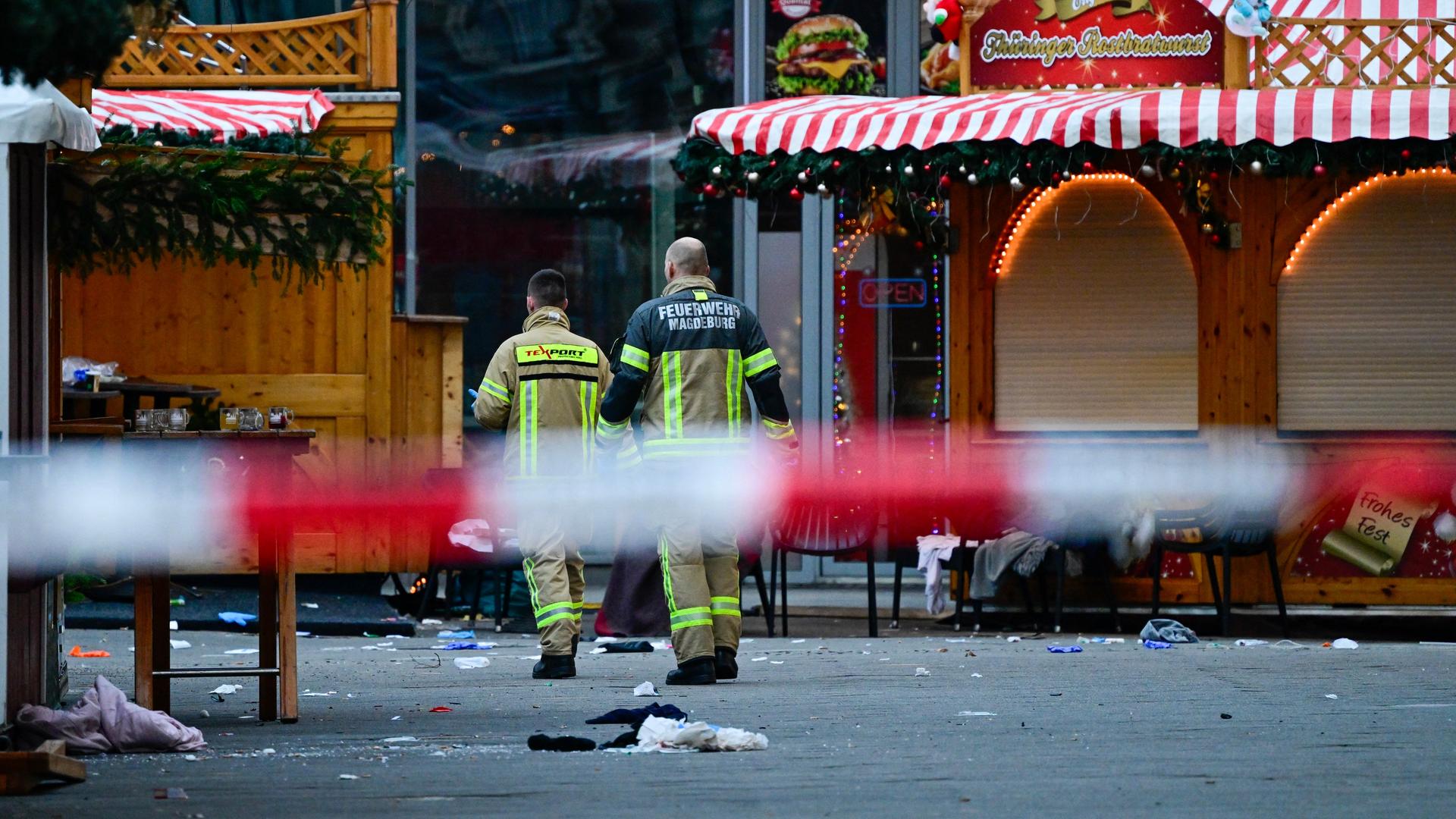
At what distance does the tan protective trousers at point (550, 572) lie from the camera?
10523mm

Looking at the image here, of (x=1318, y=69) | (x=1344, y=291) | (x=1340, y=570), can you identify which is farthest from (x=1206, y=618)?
(x=1318, y=69)

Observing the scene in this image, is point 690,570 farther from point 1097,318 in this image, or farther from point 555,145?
point 555,145

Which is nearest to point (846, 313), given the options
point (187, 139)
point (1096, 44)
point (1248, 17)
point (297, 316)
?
point (1096, 44)

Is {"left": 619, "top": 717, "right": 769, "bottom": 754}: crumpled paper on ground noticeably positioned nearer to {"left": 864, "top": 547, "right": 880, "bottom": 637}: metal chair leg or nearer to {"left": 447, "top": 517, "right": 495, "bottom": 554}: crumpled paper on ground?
{"left": 864, "top": 547, "right": 880, "bottom": 637}: metal chair leg

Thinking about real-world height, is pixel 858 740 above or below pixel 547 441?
below

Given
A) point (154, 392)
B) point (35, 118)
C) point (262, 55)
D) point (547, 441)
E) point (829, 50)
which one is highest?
point (829, 50)

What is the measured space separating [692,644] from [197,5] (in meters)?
7.91

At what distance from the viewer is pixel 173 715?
876cm

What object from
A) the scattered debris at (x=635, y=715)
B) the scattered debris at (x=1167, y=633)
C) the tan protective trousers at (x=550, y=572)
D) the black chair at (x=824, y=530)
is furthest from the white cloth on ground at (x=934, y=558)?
the scattered debris at (x=635, y=715)

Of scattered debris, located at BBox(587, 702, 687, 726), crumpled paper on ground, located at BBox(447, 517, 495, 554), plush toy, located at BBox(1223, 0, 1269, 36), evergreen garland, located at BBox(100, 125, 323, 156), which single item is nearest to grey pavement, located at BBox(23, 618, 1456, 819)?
scattered debris, located at BBox(587, 702, 687, 726)

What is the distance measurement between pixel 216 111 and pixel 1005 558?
18.7ft

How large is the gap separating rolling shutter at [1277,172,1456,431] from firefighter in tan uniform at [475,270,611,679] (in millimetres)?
5023

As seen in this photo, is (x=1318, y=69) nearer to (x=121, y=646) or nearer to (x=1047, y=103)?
(x=1047, y=103)

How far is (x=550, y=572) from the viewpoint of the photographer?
1064 cm
